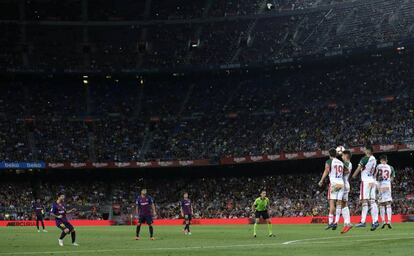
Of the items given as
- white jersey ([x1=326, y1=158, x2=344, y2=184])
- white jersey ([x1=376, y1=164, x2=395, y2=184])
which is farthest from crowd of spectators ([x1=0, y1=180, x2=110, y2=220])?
white jersey ([x1=326, y1=158, x2=344, y2=184])

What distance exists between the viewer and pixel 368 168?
26.5 metres

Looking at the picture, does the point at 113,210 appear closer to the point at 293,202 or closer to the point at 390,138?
the point at 293,202

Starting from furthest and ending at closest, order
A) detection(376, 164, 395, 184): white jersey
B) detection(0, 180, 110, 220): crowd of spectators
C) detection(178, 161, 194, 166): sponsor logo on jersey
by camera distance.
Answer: detection(178, 161, 194, 166): sponsor logo on jersey < detection(0, 180, 110, 220): crowd of spectators < detection(376, 164, 395, 184): white jersey

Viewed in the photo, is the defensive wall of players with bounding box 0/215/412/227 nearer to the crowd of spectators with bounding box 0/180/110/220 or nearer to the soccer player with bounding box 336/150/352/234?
the crowd of spectators with bounding box 0/180/110/220

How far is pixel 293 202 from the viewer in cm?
6831

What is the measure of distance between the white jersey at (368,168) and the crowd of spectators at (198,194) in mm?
36260

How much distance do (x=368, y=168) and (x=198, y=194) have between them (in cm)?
5040

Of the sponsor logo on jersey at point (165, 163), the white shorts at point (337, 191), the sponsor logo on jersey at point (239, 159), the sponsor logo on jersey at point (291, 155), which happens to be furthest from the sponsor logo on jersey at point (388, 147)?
the white shorts at point (337, 191)

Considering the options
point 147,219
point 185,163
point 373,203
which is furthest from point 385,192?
point 185,163

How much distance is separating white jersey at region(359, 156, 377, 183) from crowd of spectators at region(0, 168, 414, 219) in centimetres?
3626

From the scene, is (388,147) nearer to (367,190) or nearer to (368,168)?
(367,190)

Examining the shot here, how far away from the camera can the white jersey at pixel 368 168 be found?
26.2 meters

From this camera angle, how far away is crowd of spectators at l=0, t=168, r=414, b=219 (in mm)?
66812

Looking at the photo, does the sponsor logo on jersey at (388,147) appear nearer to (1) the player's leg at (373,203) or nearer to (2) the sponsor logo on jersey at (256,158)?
(2) the sponsor logo on jersey at (256,158)
